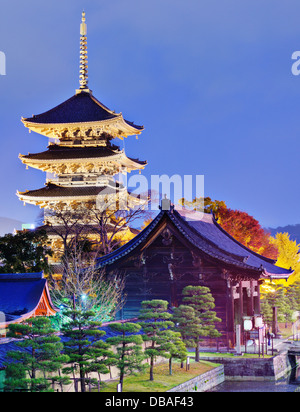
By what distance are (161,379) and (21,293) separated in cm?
798

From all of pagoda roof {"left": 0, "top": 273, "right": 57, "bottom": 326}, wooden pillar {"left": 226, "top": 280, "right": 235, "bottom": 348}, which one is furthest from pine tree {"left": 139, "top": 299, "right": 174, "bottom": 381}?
wooden pillar {"left": 226, "top": 280, "right": 235, "bottom": 348}

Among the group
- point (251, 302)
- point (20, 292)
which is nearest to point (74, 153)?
point (251, 302)

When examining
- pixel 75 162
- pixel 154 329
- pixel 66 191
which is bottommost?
pixel 154 329

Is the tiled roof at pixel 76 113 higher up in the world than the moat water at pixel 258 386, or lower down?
higher up

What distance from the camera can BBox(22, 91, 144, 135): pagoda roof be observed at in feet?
175

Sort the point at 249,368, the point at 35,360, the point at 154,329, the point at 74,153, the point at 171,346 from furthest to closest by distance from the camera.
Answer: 1. the point at 74,153
2. the point at 249,368
3. the point at 154,329
4. the point at 171,346
5. the point at 35,360

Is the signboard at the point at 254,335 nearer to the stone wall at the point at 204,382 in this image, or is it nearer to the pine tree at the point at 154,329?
the stone wall at the point at 204,382

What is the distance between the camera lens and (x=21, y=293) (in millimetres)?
26500

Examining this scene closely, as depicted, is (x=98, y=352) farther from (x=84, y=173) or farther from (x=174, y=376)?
(x=84, y=173)

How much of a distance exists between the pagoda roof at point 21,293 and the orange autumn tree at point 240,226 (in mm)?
27731

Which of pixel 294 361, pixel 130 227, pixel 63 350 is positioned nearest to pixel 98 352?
pixel 63 350

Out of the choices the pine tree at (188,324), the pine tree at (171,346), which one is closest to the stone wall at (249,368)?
the pine tree at (188,324)

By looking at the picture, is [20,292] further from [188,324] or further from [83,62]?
[83,62]

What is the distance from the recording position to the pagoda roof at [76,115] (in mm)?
53375
